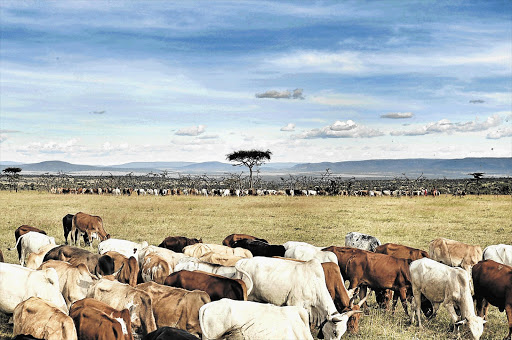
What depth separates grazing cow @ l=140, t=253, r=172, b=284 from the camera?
10866 millimetres

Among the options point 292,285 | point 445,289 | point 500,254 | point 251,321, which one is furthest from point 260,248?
point 500,254

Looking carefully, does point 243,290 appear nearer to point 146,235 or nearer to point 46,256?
point 46,256

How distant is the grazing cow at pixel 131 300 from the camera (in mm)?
8031

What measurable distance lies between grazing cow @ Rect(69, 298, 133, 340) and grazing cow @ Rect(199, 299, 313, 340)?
1225 millimetres

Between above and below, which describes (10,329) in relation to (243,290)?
below

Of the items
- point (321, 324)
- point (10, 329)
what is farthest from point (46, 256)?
point (321, 324)

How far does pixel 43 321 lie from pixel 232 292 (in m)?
3.34

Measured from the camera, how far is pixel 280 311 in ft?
24.0

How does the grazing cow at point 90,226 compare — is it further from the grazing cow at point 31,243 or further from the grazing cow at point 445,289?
the grazing cow at point 445,289

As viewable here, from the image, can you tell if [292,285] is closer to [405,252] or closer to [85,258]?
[405,252]

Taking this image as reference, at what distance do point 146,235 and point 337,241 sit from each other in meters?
9.15

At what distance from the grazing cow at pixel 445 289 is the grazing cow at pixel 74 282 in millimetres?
7241

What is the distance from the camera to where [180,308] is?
8195mm

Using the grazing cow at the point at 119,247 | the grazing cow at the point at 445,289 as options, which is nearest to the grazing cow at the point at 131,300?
the grazing cow at the point at 119,247
